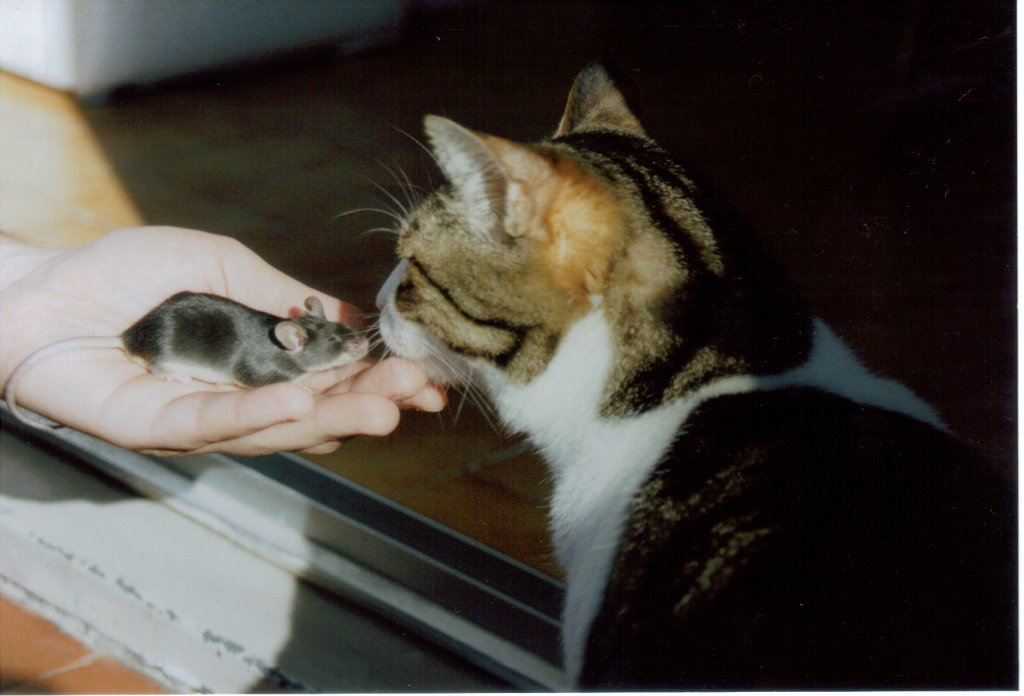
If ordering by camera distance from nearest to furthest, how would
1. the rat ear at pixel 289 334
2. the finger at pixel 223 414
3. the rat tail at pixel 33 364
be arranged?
the finger at pixel 223 414
the rat tail at pixel 33 364
the rat ear at pixel 289 334

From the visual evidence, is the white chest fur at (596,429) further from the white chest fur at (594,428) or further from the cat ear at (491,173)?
the cat ear at (491,173)

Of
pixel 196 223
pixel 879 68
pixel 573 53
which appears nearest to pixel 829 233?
pixel 879 68

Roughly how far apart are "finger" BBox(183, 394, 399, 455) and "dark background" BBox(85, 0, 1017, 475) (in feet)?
1.93

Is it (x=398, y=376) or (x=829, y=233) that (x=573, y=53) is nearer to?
(x=829, y=233)

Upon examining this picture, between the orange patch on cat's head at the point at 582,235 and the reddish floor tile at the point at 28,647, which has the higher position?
the orange patch on cat's head at the point at 582,235

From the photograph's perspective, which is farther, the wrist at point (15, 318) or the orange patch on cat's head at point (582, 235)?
the wrist at point (15, 318)

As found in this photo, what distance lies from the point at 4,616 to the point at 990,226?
2157 mm

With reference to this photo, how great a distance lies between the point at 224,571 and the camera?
6.05 ft

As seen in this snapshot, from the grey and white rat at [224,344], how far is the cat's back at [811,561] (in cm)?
77

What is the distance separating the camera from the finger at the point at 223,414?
3.93 feet

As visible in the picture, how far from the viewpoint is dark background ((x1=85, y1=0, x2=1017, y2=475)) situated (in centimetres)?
199

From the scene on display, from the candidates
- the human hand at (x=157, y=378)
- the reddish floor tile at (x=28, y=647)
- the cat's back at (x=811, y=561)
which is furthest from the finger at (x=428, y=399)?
the reddish floor tile at (x=28, y=647)

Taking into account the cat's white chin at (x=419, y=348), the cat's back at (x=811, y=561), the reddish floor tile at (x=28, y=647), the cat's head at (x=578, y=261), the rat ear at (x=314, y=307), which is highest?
the cat's head at (x=578, y=261)

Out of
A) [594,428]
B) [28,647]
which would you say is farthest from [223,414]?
[28,647]
